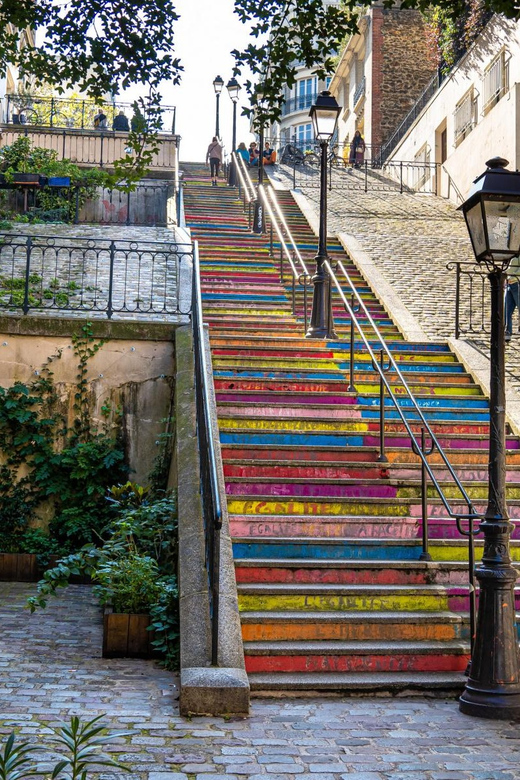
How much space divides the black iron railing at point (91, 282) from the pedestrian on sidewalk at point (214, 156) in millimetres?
11484

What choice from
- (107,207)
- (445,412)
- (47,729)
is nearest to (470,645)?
(47,729)

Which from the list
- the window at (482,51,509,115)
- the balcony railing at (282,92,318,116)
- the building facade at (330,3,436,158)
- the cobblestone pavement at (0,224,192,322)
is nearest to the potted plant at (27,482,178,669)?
the cobblestone pavement at (0,224,192,322)

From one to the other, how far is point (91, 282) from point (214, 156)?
51.4ft

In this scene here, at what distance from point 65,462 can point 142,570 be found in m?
3.82

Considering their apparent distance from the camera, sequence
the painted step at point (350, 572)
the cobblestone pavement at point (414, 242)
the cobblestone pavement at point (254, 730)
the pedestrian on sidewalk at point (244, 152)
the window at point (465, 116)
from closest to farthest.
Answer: the cobblestone pavement at point (254, 730) < the painted step at point (350, 572) < the cobblestone pavement at point (414, 242) < the window at point (465, 116) < the pedestrian on sidewalk at point (244, 152)

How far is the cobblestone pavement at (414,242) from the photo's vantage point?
13.7 m

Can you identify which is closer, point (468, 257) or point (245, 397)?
point (245, 397)

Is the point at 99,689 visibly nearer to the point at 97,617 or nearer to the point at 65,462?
the point at 97,617

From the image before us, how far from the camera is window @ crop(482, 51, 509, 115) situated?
23.2 meters

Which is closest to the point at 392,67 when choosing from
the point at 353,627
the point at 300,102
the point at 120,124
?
the point at 120,124

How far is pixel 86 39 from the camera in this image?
6.86m

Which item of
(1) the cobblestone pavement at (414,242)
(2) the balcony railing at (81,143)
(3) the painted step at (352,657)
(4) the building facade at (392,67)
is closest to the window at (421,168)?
(1) the cobblestone pavement at (414,242)

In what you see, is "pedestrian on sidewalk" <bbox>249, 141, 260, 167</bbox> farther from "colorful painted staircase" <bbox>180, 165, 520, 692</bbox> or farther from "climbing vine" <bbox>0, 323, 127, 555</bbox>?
"climbing vine" <bbox>0, 323, 127, 555</bbox>

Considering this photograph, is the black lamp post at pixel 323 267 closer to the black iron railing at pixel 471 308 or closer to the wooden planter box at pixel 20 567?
the black iron railing at pixel 471 308
